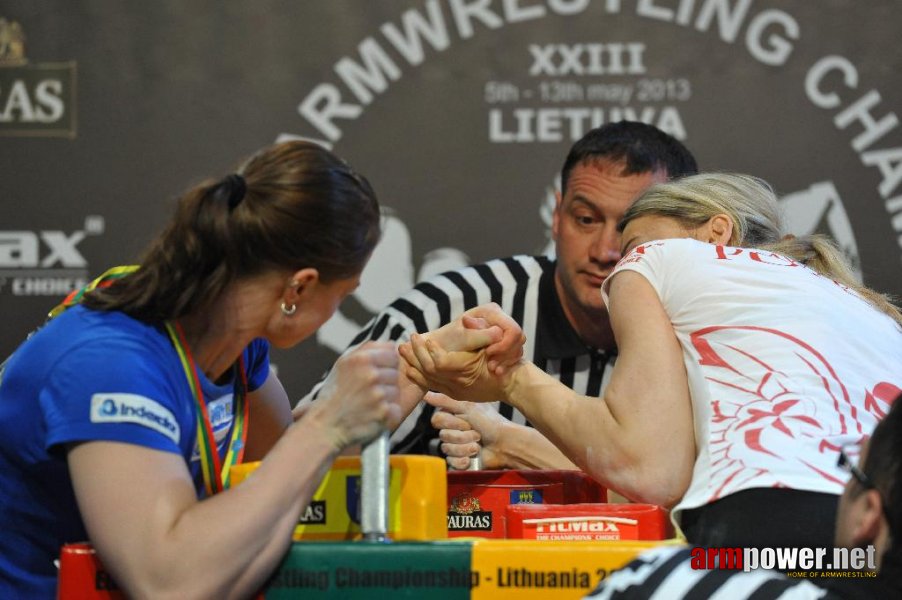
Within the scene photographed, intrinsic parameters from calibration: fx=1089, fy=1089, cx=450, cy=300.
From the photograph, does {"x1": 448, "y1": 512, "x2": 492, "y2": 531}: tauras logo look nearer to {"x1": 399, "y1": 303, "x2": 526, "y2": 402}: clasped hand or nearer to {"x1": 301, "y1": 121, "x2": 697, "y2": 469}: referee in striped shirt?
{"x1": 399, "y1": 303, "x2": 526, "y2": 402}: clasped hand

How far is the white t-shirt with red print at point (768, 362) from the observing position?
1338mm

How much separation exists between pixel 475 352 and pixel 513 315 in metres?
1.05

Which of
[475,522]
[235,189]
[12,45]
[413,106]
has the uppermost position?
[12,45]

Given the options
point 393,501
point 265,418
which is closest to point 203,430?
point 393,501

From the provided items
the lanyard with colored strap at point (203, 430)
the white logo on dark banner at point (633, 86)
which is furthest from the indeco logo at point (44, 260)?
the lanyard with colored strap at point (203, 430)

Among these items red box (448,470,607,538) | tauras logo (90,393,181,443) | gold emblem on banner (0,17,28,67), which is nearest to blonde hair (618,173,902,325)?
red box (448,470,607,538)

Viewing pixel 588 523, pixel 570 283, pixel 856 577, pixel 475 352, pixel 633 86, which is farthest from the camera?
pixel 633 86

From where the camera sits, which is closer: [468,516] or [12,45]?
[468,516]

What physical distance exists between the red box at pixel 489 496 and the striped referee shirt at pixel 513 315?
2.71ft

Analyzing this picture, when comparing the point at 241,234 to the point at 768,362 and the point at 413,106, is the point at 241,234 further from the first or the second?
the point at 413,106

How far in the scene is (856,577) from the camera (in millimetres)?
1002

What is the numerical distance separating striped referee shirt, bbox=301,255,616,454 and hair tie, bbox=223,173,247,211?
4.09 ft

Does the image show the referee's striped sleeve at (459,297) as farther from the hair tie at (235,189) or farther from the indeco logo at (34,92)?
the hair tie at (235,189)

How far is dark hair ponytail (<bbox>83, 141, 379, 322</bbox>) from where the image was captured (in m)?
1.38
